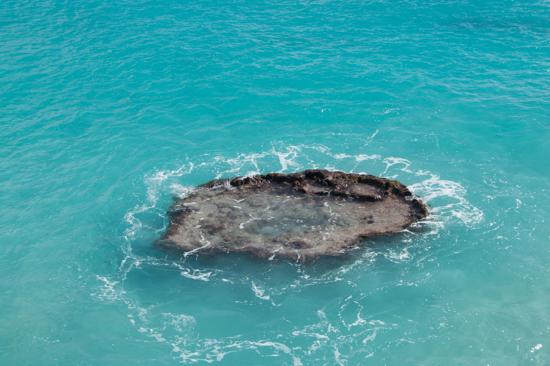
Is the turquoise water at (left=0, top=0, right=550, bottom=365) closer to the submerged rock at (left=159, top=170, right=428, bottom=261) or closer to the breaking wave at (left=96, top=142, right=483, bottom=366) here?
the breaking wave at (left=96, top=142, right=483, bottom=366)

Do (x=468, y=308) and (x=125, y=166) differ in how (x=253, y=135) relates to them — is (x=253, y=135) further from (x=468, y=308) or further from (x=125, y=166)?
(x=468, y=308)

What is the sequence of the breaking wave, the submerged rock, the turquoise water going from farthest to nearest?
the submerged rock
the turquoise water
the breaking wave

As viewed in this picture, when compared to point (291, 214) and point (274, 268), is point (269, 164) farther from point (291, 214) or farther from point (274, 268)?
point (274, 268)

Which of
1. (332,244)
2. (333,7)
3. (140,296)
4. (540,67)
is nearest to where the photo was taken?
(140,296)

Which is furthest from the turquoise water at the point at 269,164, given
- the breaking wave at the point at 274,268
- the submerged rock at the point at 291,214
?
the submerged rock at the point at 291,214

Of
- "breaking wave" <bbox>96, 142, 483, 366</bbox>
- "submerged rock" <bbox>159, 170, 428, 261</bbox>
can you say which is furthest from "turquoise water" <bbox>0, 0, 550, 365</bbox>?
"submerged rock" <bbox>159, 170, 428, 261</bbox>

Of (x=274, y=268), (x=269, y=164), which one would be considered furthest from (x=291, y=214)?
(x=269, y=164)

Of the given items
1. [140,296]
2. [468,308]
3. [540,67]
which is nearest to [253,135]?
[140,296]
